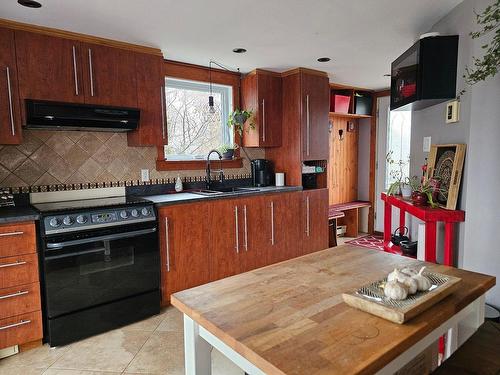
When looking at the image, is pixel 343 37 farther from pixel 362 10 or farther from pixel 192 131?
pixel 192 131

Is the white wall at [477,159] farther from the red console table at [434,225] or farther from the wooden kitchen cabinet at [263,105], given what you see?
the wooden kitchen cabinet at [263,105]

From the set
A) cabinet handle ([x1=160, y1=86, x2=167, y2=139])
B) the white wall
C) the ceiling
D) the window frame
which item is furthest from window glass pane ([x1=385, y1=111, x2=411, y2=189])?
cabinet handle ([x1=160, y1=86, x2=167, y2=139])

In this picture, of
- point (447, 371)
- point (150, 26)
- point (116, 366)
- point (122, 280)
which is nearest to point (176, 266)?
point (122, 280)

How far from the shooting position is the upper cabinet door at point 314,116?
3.75 metres

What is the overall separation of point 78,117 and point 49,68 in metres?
0.41

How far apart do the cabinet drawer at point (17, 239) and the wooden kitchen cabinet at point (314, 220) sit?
2.63 m

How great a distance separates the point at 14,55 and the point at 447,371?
3112mm

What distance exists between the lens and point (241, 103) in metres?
3.89

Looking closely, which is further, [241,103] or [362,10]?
[241,103]

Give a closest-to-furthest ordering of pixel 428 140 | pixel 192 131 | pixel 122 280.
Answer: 1. pixel 122 280
2. pixel 428 140
3. pixel 192 131

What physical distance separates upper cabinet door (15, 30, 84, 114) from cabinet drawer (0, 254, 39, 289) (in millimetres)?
1167

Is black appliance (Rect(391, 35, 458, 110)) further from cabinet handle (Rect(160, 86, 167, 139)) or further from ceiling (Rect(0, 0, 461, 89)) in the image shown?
cabinet handle (Rect(160, 86, 167, 139))

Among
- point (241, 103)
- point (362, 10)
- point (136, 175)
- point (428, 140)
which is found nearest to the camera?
point (362, 10)

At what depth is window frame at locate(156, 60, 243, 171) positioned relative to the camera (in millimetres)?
3315
